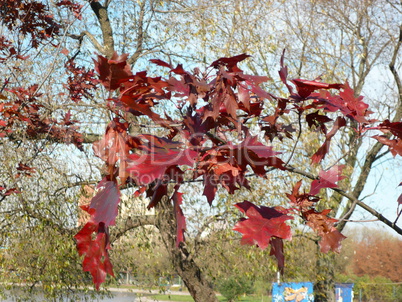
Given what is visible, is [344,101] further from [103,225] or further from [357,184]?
[357,184]

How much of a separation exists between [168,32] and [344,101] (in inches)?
187

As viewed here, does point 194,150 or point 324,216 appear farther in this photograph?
point 324,216

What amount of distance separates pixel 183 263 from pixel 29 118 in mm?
2417

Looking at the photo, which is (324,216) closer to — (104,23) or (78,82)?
(78,82)

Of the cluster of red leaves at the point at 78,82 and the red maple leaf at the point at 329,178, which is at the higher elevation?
the cluster of red leaves at the point at 78,82

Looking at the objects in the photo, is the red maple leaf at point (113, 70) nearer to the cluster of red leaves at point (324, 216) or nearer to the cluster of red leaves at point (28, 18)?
the cluster of red leaves at point (324, 216)

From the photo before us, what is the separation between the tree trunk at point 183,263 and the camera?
469 cm

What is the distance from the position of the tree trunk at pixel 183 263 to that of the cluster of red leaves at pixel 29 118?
136 cm

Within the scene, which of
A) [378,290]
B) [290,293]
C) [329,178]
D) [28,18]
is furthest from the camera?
[378,290]

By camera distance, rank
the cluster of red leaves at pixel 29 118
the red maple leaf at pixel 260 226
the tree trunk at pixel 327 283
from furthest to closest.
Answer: the tree trunk at pixel 327 283 < the cluster of red leaves at pixel 29 118 < the red maple leaf at pixel 260 226

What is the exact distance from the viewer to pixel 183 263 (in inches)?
187

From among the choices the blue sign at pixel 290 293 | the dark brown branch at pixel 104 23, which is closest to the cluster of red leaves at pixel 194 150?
the dark brown branch at pixel 104 23

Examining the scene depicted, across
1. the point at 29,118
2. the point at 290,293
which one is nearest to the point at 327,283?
the point at 290,293

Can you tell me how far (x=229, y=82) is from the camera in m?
1.01
